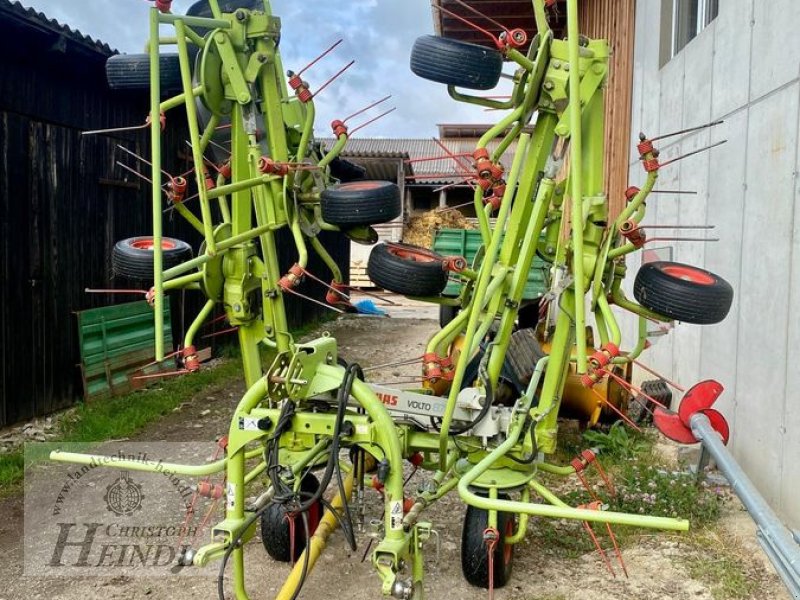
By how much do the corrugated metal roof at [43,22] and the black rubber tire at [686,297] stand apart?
5.36m

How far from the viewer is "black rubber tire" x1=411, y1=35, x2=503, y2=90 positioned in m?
3.30

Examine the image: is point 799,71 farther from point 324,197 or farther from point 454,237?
point 454,237

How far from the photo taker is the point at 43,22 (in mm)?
5969

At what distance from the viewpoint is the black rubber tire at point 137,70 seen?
12.4 ft

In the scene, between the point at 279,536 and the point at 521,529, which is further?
the point at 279,536

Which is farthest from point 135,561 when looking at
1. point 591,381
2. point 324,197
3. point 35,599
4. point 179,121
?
point 179,121

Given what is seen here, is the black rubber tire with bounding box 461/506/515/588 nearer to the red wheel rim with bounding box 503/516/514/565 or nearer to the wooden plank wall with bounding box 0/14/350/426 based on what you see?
the red wheel rim with bounding box 503/516/514/565

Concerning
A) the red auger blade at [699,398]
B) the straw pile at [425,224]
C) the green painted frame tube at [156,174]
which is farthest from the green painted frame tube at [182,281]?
the straw pile at [425,224]

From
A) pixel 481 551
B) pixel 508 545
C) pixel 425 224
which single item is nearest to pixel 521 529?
pixel 508 545

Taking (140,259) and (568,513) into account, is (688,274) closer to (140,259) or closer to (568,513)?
(568,513)

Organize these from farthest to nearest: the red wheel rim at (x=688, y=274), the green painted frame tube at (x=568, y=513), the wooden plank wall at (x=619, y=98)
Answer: the wooden plank wall at (x=619, y=98), the red wheel rim at (x=688, y=274), the green painted frame tube at (x=568, y=513)

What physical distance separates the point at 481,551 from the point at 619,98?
6494mm

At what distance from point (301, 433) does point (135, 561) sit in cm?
148

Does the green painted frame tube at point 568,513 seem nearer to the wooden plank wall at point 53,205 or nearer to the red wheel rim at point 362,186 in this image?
the red wheel rim at point 362,186
